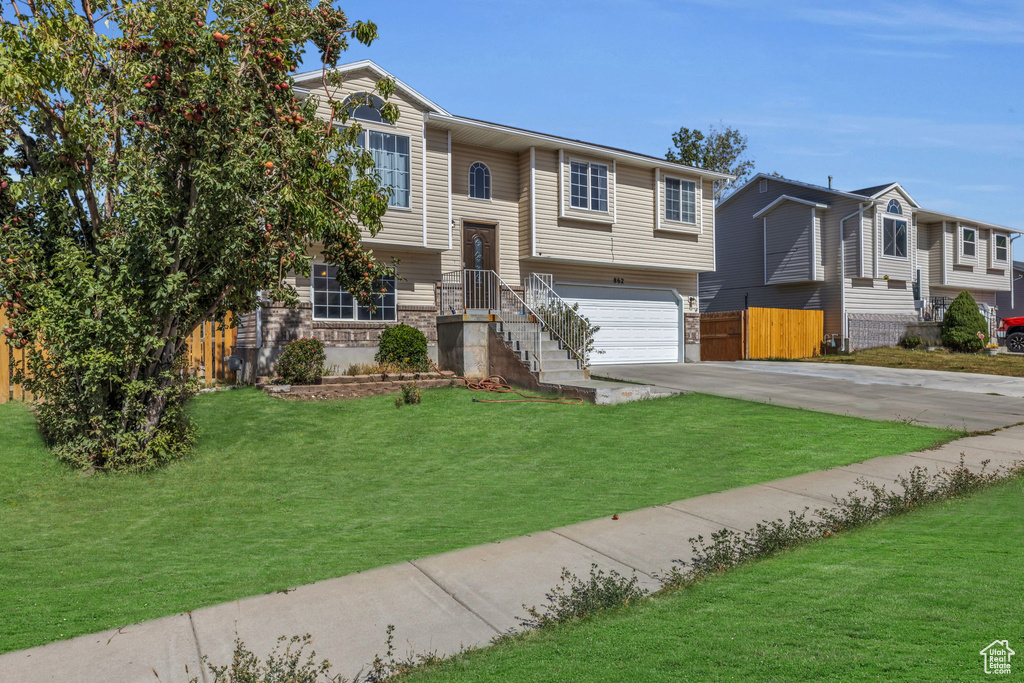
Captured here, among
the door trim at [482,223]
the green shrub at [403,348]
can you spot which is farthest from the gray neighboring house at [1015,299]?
the green shrub at [403,348]

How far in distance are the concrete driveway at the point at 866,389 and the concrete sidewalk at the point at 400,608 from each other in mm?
7121

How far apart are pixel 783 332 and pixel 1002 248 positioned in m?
18.5

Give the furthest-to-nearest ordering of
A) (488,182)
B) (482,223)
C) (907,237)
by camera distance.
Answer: (907,237)
(488,182)
(482,223)

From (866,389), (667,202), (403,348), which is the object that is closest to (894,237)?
(667,202)

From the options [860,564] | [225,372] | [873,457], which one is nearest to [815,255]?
[873,457]

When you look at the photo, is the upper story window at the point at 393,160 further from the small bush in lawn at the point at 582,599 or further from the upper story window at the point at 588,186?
the small bush in lawn at the point at 582,599

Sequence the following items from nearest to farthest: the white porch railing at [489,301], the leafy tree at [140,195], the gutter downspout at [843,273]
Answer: the leafy tree at [140,195] → the white porch railing at [489,301] → the gutter downspout at [843,273]

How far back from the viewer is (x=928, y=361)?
22156mm

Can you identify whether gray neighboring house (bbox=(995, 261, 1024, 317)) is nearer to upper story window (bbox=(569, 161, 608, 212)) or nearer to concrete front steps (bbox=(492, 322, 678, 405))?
upper story window (bbox=(569, 161, 608, 212))

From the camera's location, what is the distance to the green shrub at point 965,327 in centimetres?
2677

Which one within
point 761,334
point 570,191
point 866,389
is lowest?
point 866,389

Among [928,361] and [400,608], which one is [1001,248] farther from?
[400,608]

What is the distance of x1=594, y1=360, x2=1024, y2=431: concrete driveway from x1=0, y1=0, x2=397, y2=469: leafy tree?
9.28m

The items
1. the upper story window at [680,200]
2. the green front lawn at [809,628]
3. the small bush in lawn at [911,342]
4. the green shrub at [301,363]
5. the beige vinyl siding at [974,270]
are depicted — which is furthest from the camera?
the beige vinyl siding at [974,270]
